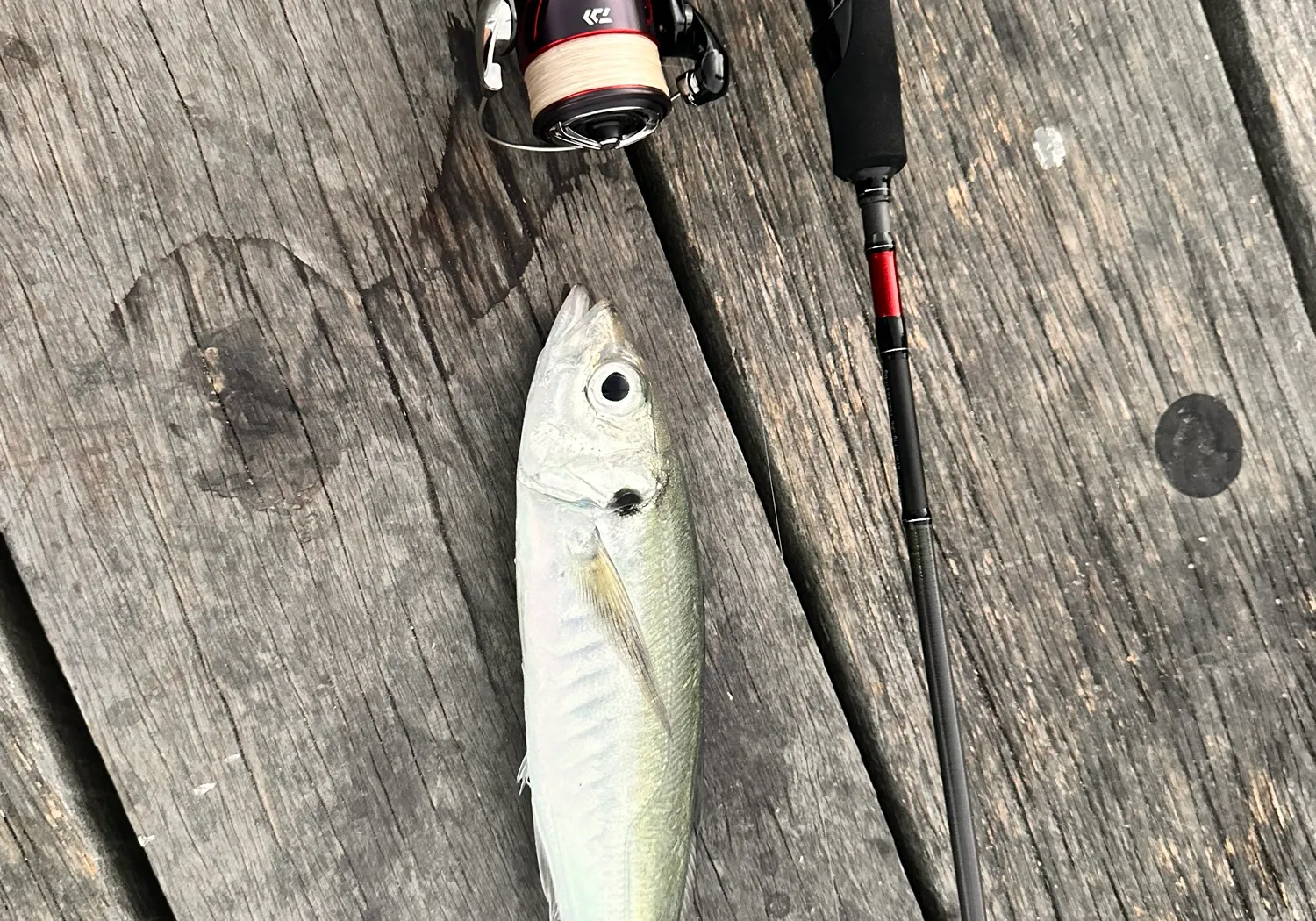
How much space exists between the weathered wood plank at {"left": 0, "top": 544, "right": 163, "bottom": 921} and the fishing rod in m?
1.41

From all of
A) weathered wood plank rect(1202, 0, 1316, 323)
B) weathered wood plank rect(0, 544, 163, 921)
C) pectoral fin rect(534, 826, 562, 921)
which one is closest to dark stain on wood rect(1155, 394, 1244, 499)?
weathered wood plank rect(1202, 0, 1316, 323)

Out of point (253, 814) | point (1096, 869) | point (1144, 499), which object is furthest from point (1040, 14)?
point (253, 814)

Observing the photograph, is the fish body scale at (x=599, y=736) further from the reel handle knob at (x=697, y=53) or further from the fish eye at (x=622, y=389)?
the reel handle knob at (x=697, y=53)

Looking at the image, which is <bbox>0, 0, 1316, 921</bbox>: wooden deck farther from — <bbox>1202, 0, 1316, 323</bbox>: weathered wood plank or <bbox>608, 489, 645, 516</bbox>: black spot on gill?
<bbox>608, 489, 645, 516</bbox>: black spot on gill

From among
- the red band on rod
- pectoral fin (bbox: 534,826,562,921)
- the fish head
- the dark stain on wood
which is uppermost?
the red band on rod

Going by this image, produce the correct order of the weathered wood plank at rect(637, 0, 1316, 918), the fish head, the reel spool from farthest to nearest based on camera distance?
the weathered wood plank at rect(637, 0, 1316, 918) → the fish head → the reel spool

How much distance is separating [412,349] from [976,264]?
1.12m

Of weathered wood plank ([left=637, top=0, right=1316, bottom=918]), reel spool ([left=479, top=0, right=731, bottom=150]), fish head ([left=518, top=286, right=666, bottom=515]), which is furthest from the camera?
weathered wood plank ([left=637, top=0, right=1316, bottom=918])

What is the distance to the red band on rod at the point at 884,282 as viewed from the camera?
1.36m

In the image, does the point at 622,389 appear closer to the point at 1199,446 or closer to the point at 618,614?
the point at 618,614

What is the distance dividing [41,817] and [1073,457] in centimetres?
200

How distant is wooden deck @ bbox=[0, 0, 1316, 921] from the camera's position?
1.42 meters

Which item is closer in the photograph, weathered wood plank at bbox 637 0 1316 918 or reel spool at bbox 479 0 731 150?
reel spool at bbox 479 0 731 150

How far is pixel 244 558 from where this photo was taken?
1.45m
